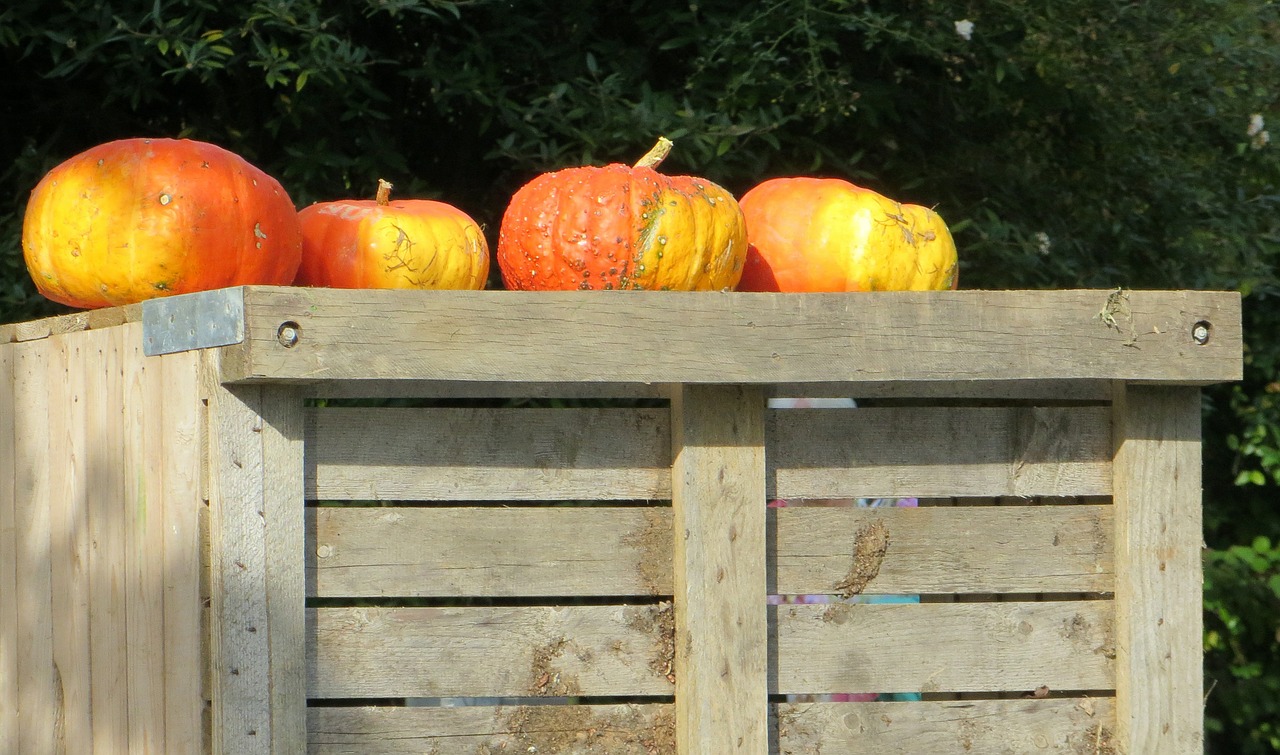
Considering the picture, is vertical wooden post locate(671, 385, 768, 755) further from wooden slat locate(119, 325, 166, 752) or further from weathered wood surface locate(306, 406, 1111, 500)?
wooden slat locate(119, 325, 166, 752)

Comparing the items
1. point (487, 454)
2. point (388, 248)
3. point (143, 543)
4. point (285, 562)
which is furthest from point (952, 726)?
point (143, 543)

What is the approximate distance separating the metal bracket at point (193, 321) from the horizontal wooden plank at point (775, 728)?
20.9 inches

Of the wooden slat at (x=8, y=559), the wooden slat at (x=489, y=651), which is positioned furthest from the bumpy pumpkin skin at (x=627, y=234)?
the wooden slat at (x=8, y=559)

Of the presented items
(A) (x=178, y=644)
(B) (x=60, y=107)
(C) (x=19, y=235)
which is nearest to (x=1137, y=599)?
(A) (x=178, y=644)

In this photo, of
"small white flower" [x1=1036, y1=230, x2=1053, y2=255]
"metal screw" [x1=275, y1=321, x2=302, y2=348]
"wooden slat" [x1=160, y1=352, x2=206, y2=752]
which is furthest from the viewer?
"small white flower" [x1=1036, y1=230, x2=1053, y2=255]

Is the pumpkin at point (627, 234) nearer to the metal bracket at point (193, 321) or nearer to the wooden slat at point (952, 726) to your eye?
the metal bracket at point (193, 321)

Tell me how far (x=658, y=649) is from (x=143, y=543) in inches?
30.0

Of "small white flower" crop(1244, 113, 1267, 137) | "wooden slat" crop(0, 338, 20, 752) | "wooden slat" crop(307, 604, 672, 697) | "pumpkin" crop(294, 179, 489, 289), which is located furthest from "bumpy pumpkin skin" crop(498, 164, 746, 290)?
"small white flower" crop(1244, 113, 1267, 137)

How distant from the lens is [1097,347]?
194cm

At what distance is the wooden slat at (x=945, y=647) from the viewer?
6.53ft

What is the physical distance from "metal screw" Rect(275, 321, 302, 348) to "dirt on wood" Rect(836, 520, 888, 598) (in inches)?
33.4

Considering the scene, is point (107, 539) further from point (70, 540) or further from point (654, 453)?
point (654, 453)

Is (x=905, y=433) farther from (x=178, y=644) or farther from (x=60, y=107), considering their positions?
(x=60, y=107)

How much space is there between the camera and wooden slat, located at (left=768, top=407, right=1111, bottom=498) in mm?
2008
